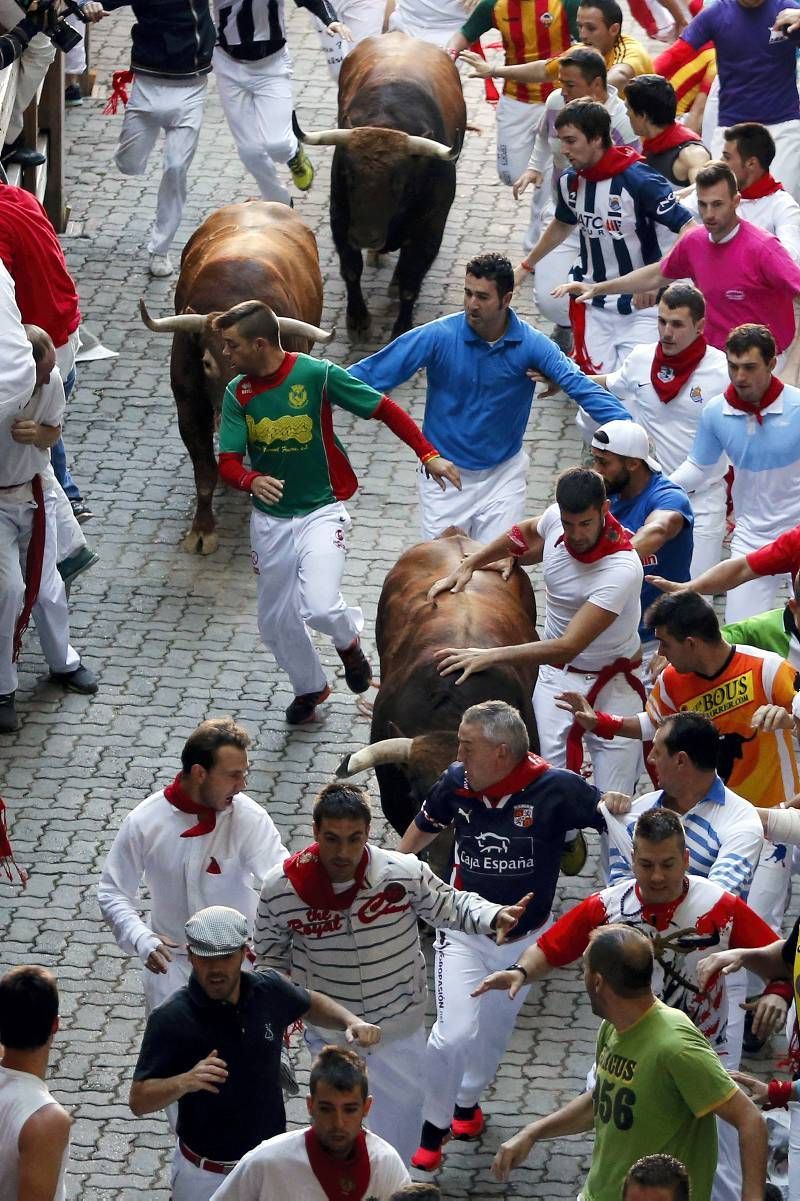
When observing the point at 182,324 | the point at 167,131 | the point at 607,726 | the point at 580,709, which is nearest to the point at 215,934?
the point at 580,709

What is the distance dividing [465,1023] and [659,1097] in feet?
5.27

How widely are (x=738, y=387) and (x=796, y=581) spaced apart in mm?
1856

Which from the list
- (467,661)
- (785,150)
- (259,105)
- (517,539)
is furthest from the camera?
(259,105)

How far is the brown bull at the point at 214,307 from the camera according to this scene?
11086 millimetres

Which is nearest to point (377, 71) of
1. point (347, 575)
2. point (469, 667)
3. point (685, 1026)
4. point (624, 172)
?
point (624, 172)

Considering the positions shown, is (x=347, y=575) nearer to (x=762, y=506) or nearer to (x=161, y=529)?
(x=161, y=529)

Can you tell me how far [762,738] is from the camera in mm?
7598

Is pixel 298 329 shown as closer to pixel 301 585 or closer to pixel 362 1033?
pixel 301 585

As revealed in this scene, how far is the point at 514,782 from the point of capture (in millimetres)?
7254

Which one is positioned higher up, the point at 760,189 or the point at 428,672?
the point at 760,189

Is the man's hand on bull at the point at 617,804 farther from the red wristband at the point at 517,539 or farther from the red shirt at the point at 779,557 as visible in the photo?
the red wristband at the point at 517,539

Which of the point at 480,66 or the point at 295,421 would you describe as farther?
the point at 480,66

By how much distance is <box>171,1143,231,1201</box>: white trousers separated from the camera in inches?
245

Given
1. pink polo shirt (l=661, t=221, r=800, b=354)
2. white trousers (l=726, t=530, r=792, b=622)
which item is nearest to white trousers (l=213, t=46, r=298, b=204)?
pink polo shirt (l=661, t=221, r=800, b=354)
